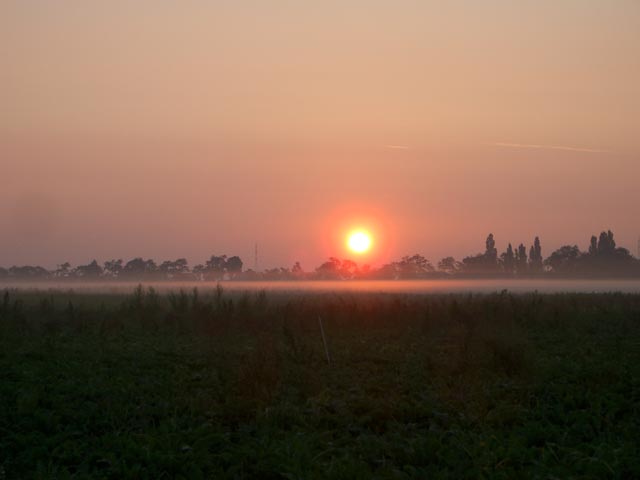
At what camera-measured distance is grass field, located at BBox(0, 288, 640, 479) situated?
9.45 metres

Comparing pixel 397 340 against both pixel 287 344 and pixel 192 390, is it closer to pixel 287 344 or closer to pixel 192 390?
Answer: pixel 287 344

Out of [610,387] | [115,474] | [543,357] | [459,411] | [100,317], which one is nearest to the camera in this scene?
[115,474]

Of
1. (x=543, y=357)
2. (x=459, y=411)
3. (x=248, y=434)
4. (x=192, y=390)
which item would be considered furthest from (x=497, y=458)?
(x=543, y=357)

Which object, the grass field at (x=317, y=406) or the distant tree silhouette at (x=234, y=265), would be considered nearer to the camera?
the grass field at (x=317, y=406)

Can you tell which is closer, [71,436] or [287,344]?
[71,436]

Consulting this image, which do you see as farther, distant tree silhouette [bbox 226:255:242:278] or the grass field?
distant tree silhouette [bbox 226:255:242:278]

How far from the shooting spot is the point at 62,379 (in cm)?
1367

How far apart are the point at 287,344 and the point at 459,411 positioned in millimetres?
6491

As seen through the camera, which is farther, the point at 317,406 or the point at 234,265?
the point at 234,265

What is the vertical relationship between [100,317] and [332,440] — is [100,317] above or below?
above

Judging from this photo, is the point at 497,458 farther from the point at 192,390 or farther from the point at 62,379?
the point at 62,379

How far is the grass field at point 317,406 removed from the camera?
9.45 meters

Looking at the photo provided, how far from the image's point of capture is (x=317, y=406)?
474 inches

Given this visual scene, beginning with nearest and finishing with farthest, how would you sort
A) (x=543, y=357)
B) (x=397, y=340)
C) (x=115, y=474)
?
(x=115, y=474)
(x=543, y=357)
(x=397, y=340)
